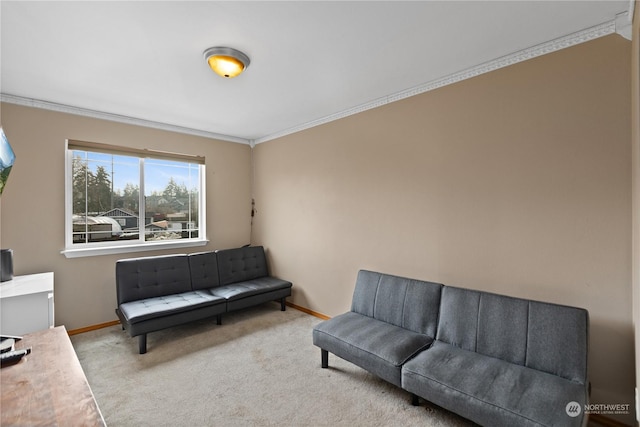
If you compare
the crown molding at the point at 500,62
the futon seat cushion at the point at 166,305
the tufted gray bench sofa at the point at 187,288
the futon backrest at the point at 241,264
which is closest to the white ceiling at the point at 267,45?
the crown molding at the point at 500,62

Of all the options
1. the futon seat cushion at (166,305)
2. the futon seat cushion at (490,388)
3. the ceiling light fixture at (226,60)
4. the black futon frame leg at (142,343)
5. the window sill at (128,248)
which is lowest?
the black futon frame leg at (142,343)

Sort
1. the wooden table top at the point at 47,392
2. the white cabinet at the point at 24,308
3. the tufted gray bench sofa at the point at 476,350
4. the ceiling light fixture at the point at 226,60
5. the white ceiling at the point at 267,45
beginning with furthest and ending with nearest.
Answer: the white cabinet at the point at 24,308, the ceiling light fixture at the point at 226,60, the white ceiling at the point at 267,45, the tufted gray bench sofa at the point at 476,350, the wooden table top at the point at 47,392

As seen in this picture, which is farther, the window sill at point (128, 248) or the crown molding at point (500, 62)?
the window sill at point (128, 248)

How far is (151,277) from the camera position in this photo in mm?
3449

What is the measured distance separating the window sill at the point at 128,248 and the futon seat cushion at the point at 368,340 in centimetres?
250

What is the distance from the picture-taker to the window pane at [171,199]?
13.1 feet

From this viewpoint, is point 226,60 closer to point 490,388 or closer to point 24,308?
point 24,308

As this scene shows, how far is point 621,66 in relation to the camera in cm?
185

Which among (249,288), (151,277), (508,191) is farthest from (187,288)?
(508,191)

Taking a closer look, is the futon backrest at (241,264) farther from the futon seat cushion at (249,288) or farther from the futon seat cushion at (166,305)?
the futon seat cushion at (166,305)

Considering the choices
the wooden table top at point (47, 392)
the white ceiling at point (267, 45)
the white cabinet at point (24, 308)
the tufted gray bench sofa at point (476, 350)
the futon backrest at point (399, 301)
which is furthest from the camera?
the futon backrest at point (399, 301)

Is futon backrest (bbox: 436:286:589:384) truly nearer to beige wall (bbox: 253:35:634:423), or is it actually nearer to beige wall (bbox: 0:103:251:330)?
beige wall (bbox: 253:35:634:423)

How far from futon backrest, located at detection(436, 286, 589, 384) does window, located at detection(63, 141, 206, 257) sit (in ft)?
11.2

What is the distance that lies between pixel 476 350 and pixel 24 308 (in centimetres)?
350
